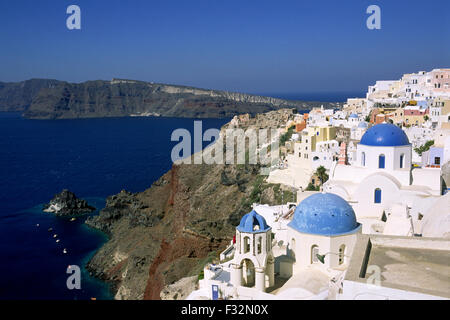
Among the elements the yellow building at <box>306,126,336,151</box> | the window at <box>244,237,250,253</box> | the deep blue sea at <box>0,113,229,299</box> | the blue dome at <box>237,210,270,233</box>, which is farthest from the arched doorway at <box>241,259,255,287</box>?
the yellow building at <box>306,126,336,151</box>

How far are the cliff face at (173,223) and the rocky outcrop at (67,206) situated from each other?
4940 mm

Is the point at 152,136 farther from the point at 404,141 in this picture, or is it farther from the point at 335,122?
the point at 404,141

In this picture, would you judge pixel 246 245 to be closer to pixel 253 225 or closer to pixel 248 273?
pixel 253 225

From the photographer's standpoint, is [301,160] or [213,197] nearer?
[301,160]

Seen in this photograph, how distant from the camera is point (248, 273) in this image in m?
15.8

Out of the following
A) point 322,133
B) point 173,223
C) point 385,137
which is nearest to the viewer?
point 385,137

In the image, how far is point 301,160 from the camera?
1528 inches

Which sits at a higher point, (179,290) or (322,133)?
(322,133)

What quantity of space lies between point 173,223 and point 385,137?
2941 centimetres

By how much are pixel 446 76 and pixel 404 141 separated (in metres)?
33.4

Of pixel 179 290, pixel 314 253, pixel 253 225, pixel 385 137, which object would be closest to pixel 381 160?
pixel 385 137

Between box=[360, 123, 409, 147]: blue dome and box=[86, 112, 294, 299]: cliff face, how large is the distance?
14.5m

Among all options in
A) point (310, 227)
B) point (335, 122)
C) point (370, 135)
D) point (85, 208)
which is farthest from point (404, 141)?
point (85, 208)
